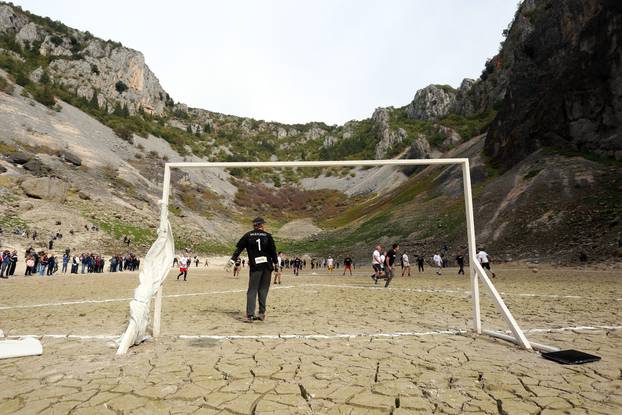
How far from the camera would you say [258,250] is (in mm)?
7152

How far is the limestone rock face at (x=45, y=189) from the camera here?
34719 millimetres

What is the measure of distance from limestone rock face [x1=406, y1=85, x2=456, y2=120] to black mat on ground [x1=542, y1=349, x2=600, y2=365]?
366 feet

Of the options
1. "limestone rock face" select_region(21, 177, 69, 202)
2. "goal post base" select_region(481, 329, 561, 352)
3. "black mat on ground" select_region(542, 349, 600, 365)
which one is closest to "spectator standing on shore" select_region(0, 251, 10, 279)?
"limestone rock face" select_region(21, 177, 69, 202)

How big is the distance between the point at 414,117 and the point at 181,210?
303ft

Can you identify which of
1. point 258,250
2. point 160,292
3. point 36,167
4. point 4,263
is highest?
point 36,167

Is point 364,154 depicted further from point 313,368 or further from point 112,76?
point 313,368

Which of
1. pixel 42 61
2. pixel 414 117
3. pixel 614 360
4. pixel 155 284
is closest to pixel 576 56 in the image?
pixel 614 360

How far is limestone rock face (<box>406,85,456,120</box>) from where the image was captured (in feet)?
357

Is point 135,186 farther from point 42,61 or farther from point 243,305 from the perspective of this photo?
point 42,61

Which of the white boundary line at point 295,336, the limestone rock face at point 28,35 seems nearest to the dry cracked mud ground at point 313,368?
the white boundary line at point 295,336

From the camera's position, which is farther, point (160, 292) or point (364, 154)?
point (364, 154)

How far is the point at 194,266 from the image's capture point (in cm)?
3803

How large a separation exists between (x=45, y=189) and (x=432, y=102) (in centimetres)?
10749

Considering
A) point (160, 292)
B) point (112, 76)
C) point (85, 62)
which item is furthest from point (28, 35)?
point (160, 292)
